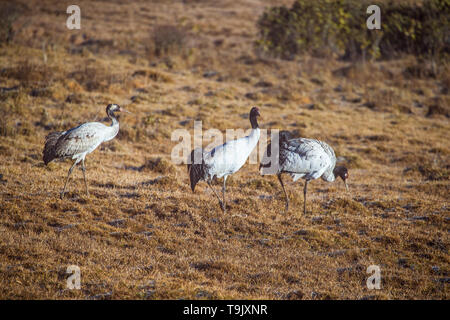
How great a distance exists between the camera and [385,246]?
7961 millimetres

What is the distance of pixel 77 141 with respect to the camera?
30.3 ft

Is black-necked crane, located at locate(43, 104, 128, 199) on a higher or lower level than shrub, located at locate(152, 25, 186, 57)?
lower

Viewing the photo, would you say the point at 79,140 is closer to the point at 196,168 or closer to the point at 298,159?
the point at 196,168

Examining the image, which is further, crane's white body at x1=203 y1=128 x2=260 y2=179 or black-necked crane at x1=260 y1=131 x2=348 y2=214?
black-necked crane at x1=260 y1=131 x2=348 y2=214

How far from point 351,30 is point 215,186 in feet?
61.4

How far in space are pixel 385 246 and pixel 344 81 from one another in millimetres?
16827

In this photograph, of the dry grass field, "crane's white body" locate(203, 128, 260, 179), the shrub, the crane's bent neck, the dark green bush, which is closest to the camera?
the dry grass field

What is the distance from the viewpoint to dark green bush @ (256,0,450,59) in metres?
25.0

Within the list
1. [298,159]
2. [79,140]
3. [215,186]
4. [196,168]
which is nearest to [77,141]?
[79,140]

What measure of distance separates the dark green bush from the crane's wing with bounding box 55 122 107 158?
19468 mm

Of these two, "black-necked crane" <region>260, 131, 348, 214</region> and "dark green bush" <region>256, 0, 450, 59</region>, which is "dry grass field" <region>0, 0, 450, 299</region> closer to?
"black-necked crane" <region>260, 131, 348, 214</region>

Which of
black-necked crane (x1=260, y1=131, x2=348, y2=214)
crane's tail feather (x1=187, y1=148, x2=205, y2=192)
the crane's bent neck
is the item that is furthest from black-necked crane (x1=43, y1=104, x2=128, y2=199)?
black-necked crane (x1=260, y1=131, x2=348, y2=214)

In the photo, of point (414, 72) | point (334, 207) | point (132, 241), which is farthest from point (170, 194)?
point (414, 72)

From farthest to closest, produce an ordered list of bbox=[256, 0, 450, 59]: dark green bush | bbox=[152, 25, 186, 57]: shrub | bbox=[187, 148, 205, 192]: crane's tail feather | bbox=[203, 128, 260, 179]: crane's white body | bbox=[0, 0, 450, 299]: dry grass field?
bbox=[152, 25, 186, 57]: shrub, bbox=[256, 0, 450, 59]: dark green bush, bbox=[187, 148, 205, 192]: crane's tail feather, bbox=[203, 128, 260, 179]: crane's white body, bbox=[0, 0, 450, 299]: dry grass field
